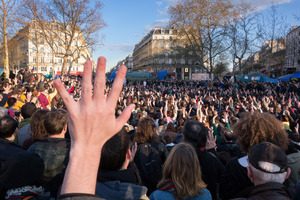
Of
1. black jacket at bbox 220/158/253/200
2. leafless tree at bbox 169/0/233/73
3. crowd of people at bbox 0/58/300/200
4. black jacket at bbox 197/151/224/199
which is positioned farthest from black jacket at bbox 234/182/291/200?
leafless tree at bbox 169/0/233/73

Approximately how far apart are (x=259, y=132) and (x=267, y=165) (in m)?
1.13

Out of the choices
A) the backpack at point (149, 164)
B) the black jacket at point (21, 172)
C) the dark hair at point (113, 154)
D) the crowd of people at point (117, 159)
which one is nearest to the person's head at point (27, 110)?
the crowd of people at point (117, 159)

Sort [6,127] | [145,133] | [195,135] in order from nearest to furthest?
1. [6,127]
2. [195,135]
3. [145,133]

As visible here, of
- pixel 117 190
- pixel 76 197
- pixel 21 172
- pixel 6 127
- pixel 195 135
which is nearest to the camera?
pixel 76 197

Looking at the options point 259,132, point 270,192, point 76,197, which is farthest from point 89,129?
point 259,132

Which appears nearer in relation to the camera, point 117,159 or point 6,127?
point 117,159

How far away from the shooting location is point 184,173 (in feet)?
8.87

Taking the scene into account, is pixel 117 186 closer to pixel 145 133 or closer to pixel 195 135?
pixel 195 135

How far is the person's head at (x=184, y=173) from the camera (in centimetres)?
265

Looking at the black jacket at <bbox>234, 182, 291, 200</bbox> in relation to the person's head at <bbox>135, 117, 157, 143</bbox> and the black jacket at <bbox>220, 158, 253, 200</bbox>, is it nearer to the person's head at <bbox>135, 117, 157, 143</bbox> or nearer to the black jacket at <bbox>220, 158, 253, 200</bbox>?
the black jacket at <bbox>220, 158, 253, 200</bbox>

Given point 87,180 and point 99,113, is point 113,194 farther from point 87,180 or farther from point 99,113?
point 99,113

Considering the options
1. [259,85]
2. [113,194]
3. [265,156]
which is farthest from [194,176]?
[259,85]

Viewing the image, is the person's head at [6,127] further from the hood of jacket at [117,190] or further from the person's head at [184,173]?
the hood of jacket at [117,190]

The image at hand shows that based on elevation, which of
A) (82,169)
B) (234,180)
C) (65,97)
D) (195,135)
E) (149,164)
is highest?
(65,97)
